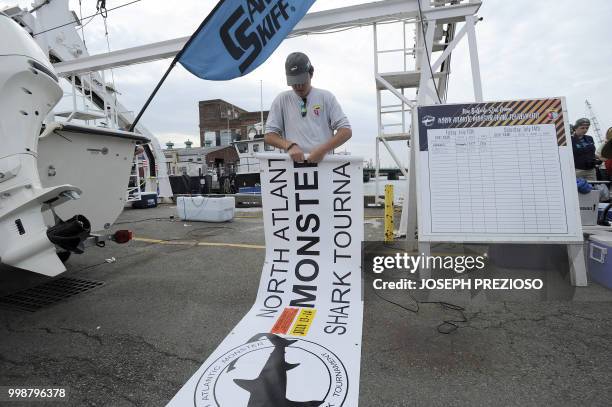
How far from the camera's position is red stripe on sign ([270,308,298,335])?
207 centimetres

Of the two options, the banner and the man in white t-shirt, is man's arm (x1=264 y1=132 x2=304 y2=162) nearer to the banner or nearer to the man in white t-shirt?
the man in white t-shirt

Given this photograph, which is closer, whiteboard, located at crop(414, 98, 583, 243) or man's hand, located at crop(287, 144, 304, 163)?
man's hand, located at crop(287, 144, 304, 163)

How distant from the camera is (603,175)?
6.29 metres

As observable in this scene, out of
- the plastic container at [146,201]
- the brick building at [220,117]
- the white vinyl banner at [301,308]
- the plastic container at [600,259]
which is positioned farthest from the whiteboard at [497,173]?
the brick building at [220,117]

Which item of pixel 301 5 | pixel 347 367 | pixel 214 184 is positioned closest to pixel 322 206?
pixel 347 367

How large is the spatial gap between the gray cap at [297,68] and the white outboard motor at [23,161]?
1788 mm

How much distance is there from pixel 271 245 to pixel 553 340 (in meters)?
2.07

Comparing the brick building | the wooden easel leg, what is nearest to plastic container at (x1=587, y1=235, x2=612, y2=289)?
the wooden easel leg

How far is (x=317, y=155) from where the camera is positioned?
2.47 meters

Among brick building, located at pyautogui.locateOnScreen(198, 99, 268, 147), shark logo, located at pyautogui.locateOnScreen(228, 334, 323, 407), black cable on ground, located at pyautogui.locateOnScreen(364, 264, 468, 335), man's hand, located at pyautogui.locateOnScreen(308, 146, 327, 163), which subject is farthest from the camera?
brick building, located at pyautogui.locateOnScreen(198, 99, 268, 147)

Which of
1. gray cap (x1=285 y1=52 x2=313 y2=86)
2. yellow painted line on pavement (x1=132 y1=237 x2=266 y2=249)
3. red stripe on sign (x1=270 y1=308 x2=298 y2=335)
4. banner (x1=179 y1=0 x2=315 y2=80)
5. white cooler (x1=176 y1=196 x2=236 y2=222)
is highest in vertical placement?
banner (x1=179 y1=0 x2=315 y2=80)

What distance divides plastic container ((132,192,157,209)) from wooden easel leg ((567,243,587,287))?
10.7 metres

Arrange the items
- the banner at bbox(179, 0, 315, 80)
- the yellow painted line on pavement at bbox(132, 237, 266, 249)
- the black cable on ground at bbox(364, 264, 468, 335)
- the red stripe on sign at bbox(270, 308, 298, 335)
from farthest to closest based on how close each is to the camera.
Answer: the yellow painted line on pavement at bbox(132, 237, 266, 249) → the banner at bbox(179, 0, 315, 80) → the black cable on ground at bbox(364, 264, 468, 335) → the red stripe on sign at bbox(270, 308, 298, 335)

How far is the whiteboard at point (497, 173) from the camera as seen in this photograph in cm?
305
